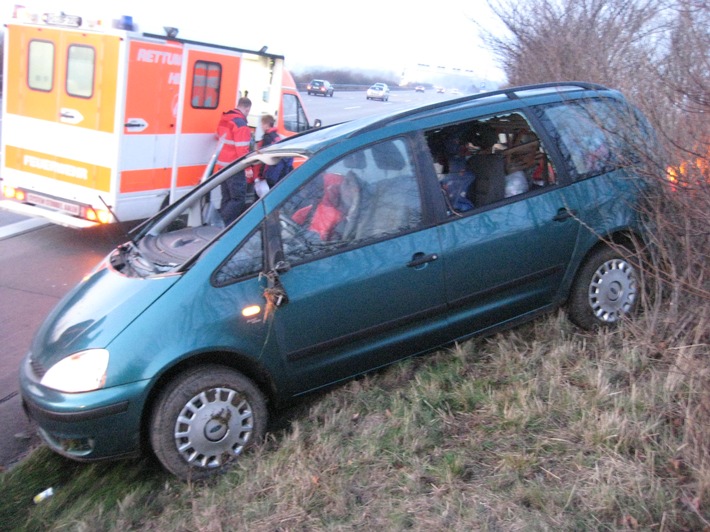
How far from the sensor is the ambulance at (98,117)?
859 cm

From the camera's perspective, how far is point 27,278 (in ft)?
25.8

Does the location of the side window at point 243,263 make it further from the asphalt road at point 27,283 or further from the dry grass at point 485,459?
the asphalt road at point 27,283

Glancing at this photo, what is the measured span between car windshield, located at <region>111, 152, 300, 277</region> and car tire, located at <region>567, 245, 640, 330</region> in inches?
87.1

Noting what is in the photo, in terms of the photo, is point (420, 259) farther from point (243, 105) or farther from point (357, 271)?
point (243, 105)

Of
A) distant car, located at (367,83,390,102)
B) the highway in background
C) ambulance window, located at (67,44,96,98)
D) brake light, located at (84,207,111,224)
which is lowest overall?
distant car, located at (367,83,390,102)

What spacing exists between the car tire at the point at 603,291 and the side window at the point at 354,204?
1380 millimetres

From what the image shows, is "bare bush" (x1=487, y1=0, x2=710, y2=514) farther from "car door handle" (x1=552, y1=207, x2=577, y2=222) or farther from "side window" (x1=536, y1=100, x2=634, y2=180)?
"car door handle" (x1=552, y1=207, x2=577, y2=222)

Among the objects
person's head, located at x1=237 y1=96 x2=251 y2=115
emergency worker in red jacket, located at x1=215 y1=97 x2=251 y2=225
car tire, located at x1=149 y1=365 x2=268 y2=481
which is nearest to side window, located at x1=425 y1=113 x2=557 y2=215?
car tire, located at x1=149 y1=365 x2=268 y2=481

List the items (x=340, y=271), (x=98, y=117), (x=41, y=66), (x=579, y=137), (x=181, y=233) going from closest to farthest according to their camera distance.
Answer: (x=340, y=271) < (x=181, y=233) < (x=579, y=137) < (x=98, y=117) < (x=41, y=66)

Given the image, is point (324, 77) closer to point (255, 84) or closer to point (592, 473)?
point (255, 84)

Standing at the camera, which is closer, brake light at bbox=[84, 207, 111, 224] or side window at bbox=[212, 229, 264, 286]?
side window at bbox=[212, 229, 264, 286]

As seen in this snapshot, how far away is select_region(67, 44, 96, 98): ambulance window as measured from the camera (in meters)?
8.65

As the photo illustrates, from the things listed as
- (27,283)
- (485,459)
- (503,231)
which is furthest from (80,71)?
(485,459)

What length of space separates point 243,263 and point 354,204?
2.65ft
